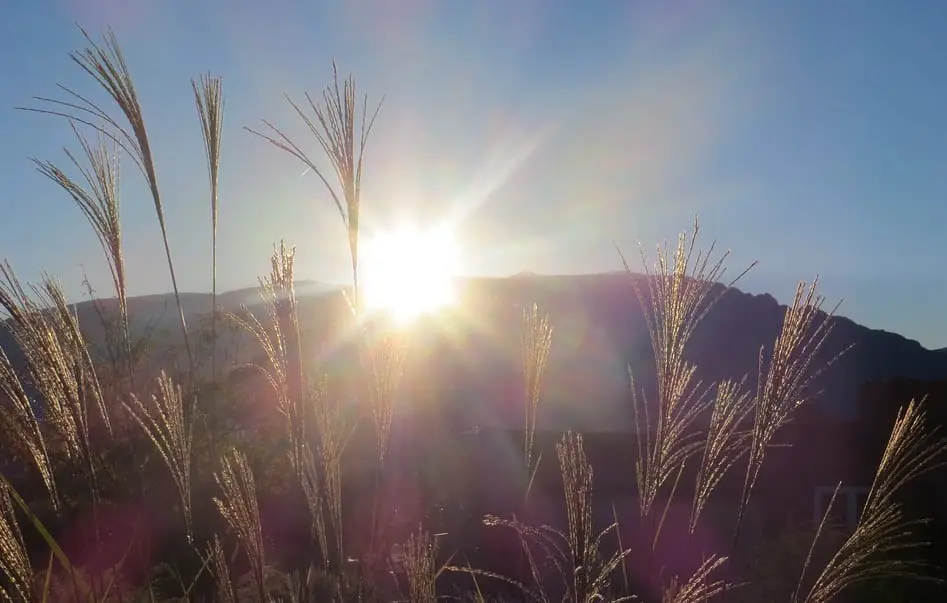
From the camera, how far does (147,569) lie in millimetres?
1928

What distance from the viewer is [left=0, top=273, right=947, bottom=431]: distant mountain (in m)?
23.2

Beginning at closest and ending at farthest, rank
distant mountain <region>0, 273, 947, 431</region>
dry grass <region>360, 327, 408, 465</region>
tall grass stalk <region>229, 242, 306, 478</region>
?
tall grass stalk <region>229, 242, 306, 478</region>
dry grass <region>360, 327, 408, 465</region>
distant mountain <region>0, 273, 947, 431</region>

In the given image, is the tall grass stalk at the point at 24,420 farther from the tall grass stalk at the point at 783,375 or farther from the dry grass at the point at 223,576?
the tall grass stalk at the point at 783,375

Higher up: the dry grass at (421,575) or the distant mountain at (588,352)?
the dry grass at (421,575)

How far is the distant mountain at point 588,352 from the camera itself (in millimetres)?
23156

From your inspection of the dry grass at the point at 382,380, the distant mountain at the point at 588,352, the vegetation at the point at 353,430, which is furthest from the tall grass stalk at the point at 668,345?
the distant mountain at the point at 588,352

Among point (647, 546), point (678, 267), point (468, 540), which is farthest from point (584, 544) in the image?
point (468, 540)

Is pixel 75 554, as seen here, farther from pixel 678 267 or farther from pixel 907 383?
pixel 907 383

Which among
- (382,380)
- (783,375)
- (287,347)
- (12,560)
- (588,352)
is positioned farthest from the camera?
(588,352)

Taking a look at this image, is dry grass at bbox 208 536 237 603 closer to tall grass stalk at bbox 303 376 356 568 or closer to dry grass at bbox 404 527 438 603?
tall grass stalk at bbox 303 376 356 568

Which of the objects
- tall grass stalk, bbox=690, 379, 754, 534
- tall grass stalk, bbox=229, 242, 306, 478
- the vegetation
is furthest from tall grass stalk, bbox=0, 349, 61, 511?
tall grass stalk, bbox=690, 379, 754, 534

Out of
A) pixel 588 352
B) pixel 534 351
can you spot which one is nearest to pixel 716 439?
pixel 534 351

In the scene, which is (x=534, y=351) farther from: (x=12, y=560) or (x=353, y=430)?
(x=12, y=560)

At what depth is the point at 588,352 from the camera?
3588 centimetres
